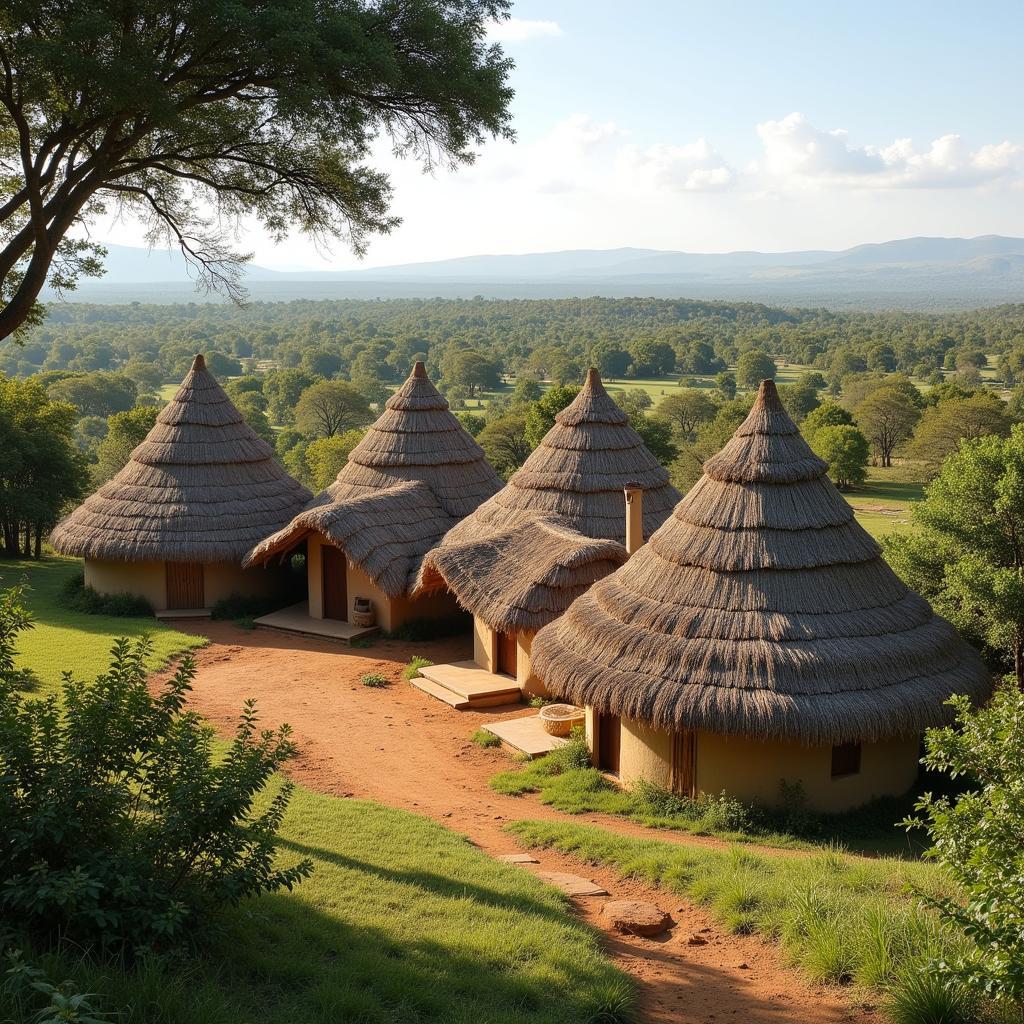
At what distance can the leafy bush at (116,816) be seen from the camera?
6.75 meters

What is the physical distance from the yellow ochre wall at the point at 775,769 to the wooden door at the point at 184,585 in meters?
13.8

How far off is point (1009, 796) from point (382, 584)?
1613cm

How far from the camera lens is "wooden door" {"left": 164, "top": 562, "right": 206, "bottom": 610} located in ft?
81.2

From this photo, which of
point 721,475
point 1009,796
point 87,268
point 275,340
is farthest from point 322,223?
point 275,340

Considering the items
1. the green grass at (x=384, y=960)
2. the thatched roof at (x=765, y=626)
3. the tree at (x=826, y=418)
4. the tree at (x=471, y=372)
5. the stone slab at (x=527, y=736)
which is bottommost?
the stone slab at (x=527, y=736)

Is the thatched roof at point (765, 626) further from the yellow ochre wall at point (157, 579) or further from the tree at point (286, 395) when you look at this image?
the tree at point (286, 395)

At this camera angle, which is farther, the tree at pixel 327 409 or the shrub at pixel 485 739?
the tree at pixel 327 409

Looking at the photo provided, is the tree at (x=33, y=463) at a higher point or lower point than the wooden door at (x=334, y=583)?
higher

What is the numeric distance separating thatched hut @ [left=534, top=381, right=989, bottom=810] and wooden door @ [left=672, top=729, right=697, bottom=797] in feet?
0.08

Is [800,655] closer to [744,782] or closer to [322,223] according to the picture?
[744,782]

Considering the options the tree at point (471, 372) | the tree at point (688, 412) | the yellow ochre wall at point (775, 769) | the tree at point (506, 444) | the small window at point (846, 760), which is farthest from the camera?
the tree at point (471, 372)

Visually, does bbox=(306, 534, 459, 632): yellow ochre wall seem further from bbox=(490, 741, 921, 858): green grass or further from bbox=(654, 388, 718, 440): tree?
bbox=(654, 388, 718, 440): tree

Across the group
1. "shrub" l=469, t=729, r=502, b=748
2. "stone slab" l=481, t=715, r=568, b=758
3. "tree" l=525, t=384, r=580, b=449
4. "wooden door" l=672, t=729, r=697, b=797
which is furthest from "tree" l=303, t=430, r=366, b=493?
"wooden door" l=672, t=729, r=697, b=797

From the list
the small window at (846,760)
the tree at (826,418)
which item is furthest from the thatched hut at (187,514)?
the tree at (826,418)
